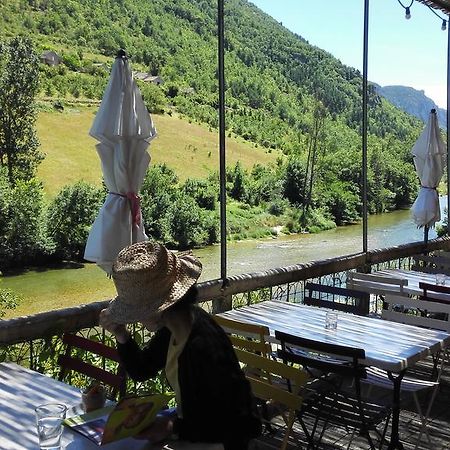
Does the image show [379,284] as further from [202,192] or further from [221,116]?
[202,192]

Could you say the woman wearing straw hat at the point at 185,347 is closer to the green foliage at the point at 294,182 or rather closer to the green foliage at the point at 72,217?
the green foliage at the point at 72,217

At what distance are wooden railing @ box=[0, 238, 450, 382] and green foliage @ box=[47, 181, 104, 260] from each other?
97.0 ft

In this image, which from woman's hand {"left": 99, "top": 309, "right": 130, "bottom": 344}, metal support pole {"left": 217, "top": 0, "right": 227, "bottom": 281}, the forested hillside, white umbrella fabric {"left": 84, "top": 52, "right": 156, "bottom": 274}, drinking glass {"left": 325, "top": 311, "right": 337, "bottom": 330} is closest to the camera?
woman's hand {"left": 99, "top": 309, "right": 130, "bottom": 344}

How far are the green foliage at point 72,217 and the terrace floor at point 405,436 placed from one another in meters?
31.6

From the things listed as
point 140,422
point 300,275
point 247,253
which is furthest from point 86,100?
point 140,422

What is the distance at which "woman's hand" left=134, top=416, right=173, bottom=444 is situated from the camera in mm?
1809

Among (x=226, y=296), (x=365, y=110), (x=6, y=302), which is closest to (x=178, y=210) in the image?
(x=6, y=302)

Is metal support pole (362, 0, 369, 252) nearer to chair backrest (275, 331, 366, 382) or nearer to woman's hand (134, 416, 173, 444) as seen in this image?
chair backrest (275, 331, 366, 382)

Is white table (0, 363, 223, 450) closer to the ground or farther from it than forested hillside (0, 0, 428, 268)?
closer to the ground

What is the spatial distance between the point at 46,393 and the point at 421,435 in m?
2.02

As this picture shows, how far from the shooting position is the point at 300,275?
4855 mm

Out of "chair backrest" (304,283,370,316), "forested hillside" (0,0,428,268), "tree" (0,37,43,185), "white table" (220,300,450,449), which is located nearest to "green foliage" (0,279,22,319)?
"forested hillside" (0,0,428,268)

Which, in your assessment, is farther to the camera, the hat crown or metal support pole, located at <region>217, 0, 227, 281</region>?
metal support pole, located at <region>217, 0, 227, 281</region>

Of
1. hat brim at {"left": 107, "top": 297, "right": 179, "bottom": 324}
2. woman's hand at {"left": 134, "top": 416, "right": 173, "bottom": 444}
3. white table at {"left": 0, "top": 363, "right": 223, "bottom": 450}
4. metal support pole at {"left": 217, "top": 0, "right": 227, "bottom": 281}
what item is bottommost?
white table at {"left": 0, "top": 363, "right": 223, "bottom": 450}
